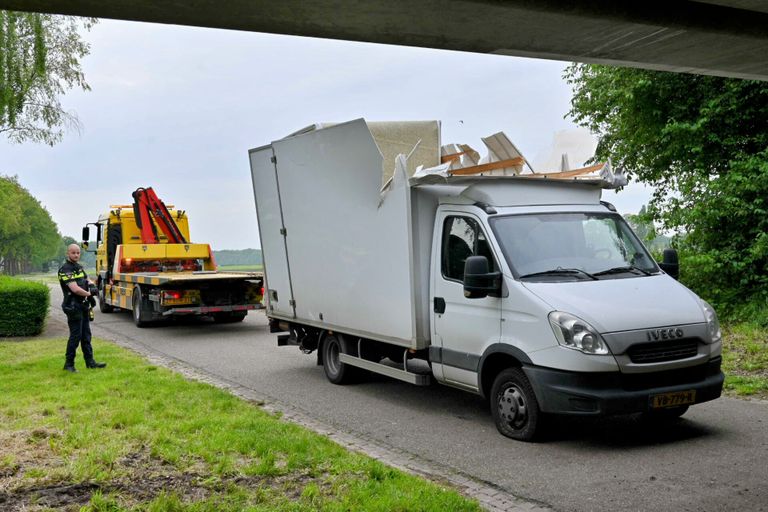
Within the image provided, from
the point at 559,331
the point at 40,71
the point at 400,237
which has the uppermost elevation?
the point at 40,71

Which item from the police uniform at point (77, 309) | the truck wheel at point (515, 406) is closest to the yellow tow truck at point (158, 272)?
the police uniform at point (77, 309)

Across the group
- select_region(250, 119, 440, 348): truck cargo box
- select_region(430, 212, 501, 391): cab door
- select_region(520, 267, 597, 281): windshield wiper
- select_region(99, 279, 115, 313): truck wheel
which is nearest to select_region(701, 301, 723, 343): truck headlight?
select_region(520, 267, 597, 281): windshield wiper

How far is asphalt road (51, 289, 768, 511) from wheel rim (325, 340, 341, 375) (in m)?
0.25

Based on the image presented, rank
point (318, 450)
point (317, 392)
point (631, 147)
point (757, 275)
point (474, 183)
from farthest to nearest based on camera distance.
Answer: point (631, 147) → point (757, 275) → point (317, 392) → point (474, 183) → point (318, 450)

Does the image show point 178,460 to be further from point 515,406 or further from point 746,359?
point 746,359

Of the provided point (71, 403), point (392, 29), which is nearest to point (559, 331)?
point (392, 29)

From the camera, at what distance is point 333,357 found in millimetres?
10648

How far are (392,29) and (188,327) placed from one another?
13.6 m

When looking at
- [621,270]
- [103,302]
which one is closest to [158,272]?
[103,302]

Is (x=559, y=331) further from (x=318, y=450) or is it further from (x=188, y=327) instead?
(x=188, y=327)

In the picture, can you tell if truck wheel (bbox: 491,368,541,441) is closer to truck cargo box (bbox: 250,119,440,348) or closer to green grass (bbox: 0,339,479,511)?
truck cargo box (bbox: 250,119,440,348)

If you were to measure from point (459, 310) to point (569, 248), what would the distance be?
1253mm

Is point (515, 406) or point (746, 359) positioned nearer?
point (515, 406)

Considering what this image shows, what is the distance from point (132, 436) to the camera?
7.27 metres
